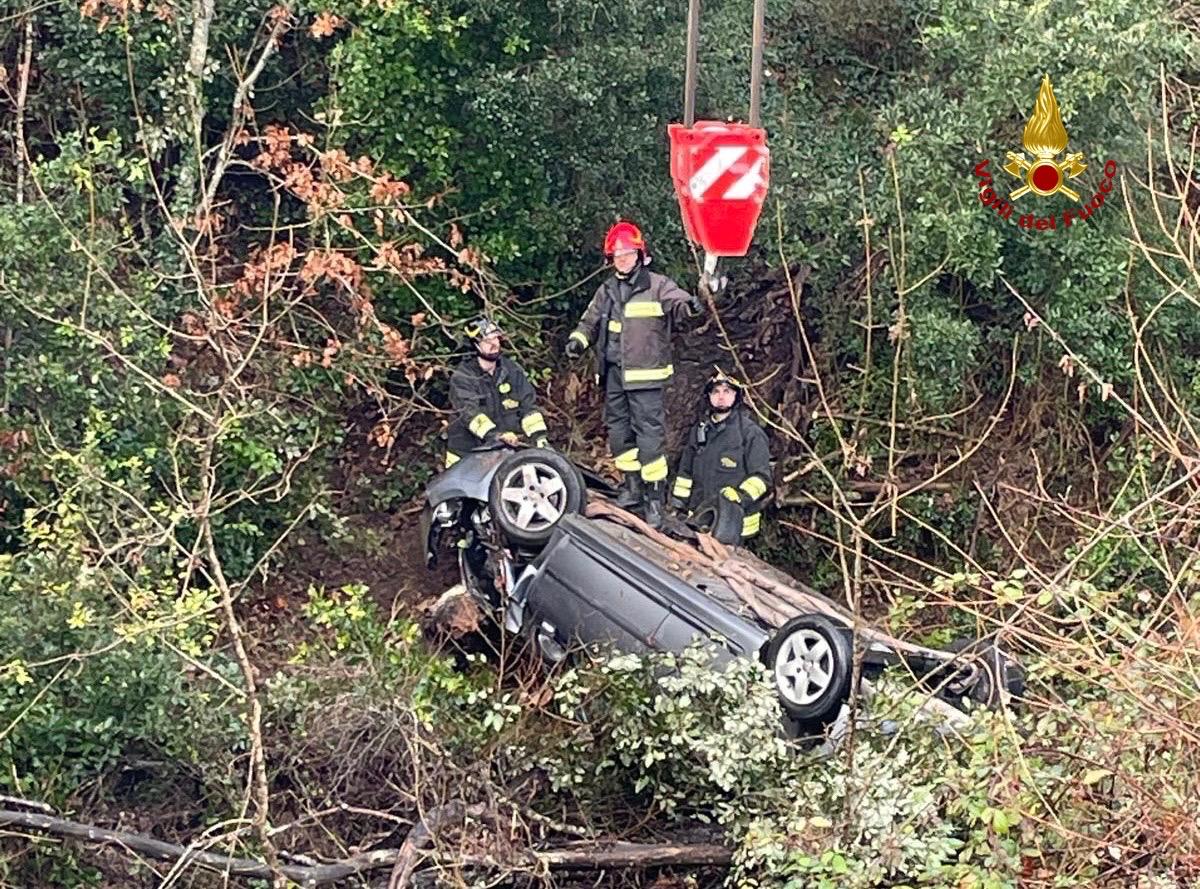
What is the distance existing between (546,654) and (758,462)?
85.2 inches

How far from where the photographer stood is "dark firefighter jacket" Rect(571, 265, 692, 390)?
9766 mm

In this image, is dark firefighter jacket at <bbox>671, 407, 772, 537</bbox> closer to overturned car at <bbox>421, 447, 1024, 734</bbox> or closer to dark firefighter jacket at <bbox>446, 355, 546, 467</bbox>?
overturned car at <bbox>421, 447, 1024, 734</bbox>

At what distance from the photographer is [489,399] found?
9.91 meters

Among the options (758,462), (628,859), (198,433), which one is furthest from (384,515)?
Answer: (628,859)

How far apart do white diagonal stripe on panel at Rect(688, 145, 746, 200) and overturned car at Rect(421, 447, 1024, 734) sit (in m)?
1.68

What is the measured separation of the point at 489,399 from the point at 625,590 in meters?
2.38

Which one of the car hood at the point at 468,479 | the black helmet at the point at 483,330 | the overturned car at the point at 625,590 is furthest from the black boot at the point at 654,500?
the black helmet at the point at 483,330

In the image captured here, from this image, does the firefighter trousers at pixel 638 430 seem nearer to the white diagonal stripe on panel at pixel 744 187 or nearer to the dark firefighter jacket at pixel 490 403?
the dark firefighter jacket at pixel 490 403

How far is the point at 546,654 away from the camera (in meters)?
8.34

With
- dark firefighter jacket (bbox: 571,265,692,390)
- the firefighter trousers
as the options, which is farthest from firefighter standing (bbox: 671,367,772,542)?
dark firefighter jacket (bbox: 571,265,692,390)

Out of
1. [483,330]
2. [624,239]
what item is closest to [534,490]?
[483,330]

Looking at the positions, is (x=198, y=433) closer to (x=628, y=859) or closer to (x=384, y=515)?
(x=384, y=515)

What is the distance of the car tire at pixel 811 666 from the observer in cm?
683

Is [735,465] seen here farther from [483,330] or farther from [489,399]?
[483,330]
